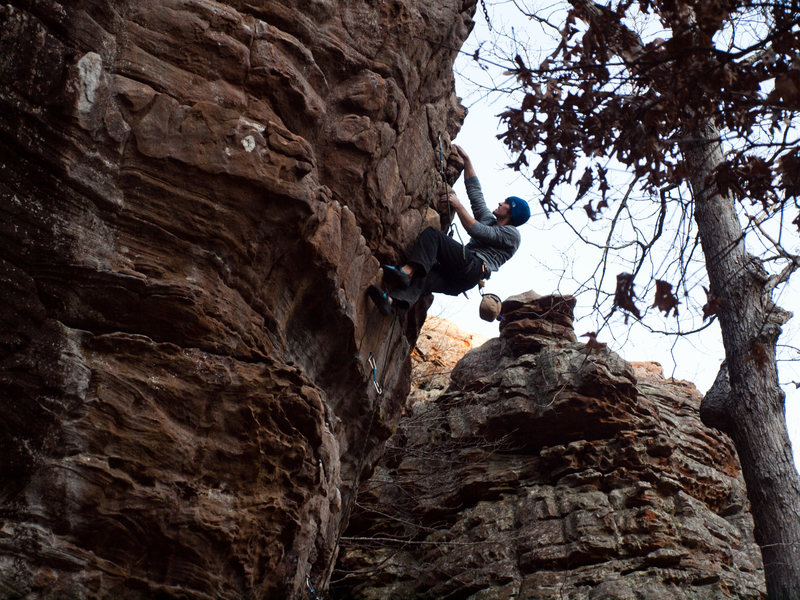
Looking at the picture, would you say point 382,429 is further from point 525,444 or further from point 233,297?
point 525,444

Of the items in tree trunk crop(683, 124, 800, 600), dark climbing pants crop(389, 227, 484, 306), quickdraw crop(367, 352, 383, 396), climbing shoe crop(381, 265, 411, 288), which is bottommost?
tree trunk crop(683, 124, 800, 600)

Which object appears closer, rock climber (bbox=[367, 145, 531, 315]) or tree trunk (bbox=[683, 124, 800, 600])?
tree trunk (bbox=[683, 124, 800, 600])

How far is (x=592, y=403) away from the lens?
13133mm

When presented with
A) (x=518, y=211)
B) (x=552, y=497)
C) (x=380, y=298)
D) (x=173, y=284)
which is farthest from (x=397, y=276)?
(x=552, y=497)

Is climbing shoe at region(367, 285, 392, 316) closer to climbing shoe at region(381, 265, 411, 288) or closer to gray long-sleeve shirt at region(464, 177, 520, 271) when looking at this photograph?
climbing shoe at region(381, 265, 411, 288)

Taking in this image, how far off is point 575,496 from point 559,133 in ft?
25.7

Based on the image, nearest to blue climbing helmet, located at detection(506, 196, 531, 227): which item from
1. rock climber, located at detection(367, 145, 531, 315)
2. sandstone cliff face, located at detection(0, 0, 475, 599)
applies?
rock climber, located at detection(367, 145, 531, 315)

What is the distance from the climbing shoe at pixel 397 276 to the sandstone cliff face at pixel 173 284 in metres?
0.69

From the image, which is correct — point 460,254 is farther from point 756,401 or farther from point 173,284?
point 173,284

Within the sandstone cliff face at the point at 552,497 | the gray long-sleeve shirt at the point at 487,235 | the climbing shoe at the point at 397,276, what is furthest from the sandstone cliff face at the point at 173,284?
the sandstone cliff face at the point at 552,497

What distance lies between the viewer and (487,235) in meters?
9.49

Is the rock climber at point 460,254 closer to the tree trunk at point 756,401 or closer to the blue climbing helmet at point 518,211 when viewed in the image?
the blue climbing helmet at point 518,211

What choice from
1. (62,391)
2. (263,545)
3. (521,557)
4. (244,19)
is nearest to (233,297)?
(62,391)

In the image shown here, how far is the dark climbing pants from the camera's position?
845 centimetres
